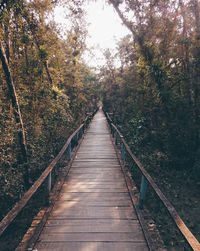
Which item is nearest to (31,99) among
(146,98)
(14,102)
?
(14,102)

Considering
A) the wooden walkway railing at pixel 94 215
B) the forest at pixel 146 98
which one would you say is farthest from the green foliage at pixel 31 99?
the wooden walkway railing at pixel 94 215

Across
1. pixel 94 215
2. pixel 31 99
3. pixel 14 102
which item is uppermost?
pixel 31 99

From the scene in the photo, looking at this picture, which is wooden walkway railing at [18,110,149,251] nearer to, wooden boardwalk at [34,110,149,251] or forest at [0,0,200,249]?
wooden boardwalk at [34,110,149,251]

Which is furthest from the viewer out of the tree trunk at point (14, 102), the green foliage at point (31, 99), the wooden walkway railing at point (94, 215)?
the green foliage at point (31, 99)

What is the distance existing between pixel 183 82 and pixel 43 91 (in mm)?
5563

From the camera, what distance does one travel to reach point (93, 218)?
3.23 m

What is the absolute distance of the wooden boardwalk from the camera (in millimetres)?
2635

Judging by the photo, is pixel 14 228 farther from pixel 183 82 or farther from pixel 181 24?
pixel 181 24

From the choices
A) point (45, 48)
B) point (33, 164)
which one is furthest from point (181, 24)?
point (33, 164)

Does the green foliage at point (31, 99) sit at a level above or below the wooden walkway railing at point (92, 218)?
above

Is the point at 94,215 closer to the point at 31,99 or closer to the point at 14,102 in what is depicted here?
the point at 14,102

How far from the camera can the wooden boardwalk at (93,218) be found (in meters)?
2.63

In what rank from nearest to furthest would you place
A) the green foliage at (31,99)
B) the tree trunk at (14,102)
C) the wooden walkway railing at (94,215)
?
1. the wooden walkway railing at (94,215)
2. the tree trunk at (14,102)
3. the green foliage at (31,99)

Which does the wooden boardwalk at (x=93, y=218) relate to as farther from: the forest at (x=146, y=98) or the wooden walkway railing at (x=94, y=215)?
the forest at (x=146, y=98)
